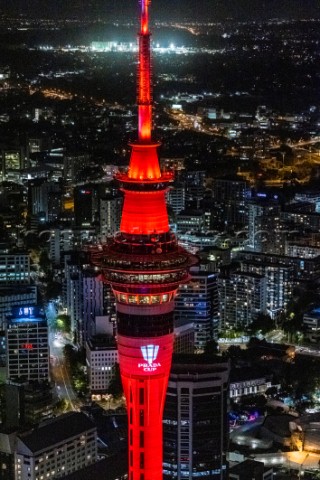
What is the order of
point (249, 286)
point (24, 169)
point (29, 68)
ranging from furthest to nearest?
point (29, 68)
point (24, 169)
point (249, 286)

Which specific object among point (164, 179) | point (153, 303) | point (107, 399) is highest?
point (164, 179)

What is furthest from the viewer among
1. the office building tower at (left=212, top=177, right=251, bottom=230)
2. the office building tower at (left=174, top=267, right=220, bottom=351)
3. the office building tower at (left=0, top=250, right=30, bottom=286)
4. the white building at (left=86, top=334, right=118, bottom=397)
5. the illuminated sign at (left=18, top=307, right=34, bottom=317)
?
the office building tower at (left=212, top=177, right=251, bottom=230)

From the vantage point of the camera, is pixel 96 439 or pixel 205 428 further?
pixel 96 439

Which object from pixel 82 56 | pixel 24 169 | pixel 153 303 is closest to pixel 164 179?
pixel 153 303

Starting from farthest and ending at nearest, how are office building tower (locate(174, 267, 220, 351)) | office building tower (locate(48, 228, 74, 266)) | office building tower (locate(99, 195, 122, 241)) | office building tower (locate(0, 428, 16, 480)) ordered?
office building tower (locate(99, 195, 122, 241)) → office building tower (locate(48, 228, 74, 266)) → office building tower (locate(174, 267, 220, 351)) → office building tower (locate(0, 428, 16, 480))

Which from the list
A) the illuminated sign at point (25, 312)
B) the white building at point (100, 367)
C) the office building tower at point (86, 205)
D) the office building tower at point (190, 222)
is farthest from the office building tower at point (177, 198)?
the white building at point (100, 367)

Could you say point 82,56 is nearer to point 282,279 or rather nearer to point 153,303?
point 282,279

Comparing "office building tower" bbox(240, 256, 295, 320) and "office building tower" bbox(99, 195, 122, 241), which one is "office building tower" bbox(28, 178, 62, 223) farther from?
"office building tower" bbox(240, 256, 295, 320)

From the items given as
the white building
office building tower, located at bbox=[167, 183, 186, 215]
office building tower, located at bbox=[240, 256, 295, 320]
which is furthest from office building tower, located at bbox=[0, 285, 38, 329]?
office building tower, located at bbox=[167, 183, 186, 215]
